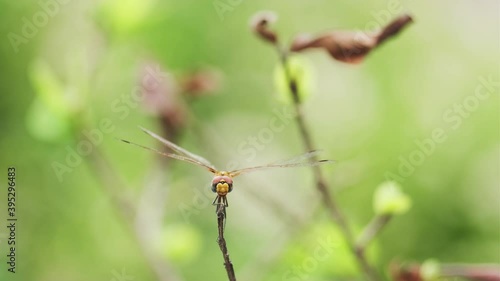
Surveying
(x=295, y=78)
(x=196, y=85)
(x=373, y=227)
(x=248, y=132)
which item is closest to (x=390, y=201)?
(x=373, y=227)

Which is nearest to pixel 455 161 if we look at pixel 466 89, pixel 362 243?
pixel 466 89

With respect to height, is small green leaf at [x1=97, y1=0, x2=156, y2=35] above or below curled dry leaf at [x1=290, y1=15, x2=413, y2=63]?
above

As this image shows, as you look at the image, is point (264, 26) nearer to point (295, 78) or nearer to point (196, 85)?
point (295, 78)

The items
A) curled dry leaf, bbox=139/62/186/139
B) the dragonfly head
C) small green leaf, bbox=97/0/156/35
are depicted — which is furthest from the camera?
small green leaf, bbox=97/0/156/35

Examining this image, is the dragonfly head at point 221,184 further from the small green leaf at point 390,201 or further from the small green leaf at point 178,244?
the small green leaf at point 178,244

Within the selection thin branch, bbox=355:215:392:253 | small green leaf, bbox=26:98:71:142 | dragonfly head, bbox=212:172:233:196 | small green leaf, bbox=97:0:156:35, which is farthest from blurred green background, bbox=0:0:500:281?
dragonfly head, bbox=212:172:233:196

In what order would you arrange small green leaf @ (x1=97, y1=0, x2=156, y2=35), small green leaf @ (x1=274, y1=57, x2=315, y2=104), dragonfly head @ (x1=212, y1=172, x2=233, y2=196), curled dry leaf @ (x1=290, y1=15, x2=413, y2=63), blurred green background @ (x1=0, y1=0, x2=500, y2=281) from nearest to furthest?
dragonfly head @ (x1=212, y1=172, x2=233, y2=196) → curled dry leaf @ (x1=290, y1=15, x2=413, y2=63) → small green leaf @ (x1=274, y1=57, x2=315, y2=104) → small green leaf @ (x1=97, y1=0, x2=156, y2=35) → blurred green background @ (x1=0, y1=0, x2=500, y2=281)

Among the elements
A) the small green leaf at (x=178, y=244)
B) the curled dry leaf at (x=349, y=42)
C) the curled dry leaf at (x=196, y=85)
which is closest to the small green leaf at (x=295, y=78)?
the curled dry leaf at (x=349, y=42)

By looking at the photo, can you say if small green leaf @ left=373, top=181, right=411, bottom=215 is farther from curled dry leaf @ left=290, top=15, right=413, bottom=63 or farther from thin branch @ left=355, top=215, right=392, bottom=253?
curled dry leaf @ left=290, top=15, right=413, bottom=63
